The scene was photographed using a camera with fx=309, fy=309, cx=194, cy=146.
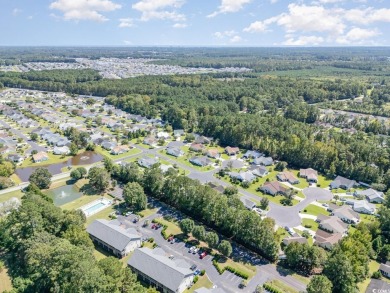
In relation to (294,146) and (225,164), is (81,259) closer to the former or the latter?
(225,164)

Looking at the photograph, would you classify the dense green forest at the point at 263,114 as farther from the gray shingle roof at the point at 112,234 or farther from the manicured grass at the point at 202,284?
the gray shingle roof at the point at 112,234

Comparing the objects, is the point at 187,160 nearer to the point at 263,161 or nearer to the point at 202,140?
the point at 202,140

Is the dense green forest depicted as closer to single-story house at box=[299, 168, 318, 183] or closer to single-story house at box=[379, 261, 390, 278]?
single-story house at box=[299, 168, 318, 183]

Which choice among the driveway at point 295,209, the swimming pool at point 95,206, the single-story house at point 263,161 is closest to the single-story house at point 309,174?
the driveway at point 295,209

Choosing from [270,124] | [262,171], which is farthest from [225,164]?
[270,124]

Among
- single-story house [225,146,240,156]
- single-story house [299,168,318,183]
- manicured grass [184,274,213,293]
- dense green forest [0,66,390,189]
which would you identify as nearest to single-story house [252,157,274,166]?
dense green forest [0,66,390,189]
